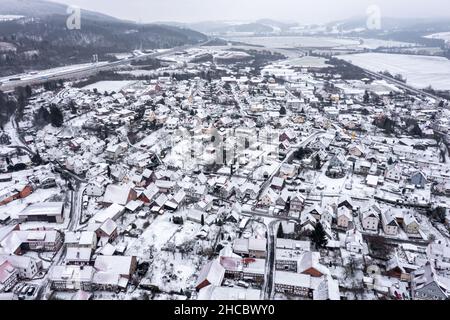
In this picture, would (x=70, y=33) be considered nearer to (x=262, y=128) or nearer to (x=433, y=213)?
(x=262, y=128)

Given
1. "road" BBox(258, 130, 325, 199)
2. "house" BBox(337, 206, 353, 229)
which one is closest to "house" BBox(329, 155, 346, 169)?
"road" BBox(258, 130, 325, 199)

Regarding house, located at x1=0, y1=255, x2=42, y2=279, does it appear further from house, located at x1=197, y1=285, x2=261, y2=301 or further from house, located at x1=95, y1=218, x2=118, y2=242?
house, located at x1=197, y1=285, x2=261, y2=301

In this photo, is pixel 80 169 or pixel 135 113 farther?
pixel 135 113

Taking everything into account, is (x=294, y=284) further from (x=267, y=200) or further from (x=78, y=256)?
(x=78, y=256)

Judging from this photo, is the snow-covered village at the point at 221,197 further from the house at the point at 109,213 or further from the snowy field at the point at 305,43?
the snowy field at the point at 305,43

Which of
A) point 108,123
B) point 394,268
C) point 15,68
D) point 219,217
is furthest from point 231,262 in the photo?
point 15,68

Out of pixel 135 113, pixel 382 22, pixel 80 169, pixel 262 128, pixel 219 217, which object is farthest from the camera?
pixel 382 22

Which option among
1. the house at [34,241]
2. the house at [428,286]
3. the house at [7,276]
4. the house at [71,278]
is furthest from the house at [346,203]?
the house at [7,276]

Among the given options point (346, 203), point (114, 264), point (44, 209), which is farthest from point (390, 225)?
point (44, 209)
